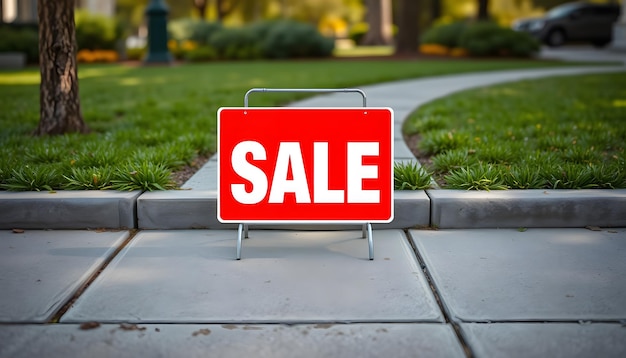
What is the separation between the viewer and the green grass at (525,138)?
531 centimetres

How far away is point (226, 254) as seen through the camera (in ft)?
14.4

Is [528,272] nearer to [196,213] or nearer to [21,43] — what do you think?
[196,213]

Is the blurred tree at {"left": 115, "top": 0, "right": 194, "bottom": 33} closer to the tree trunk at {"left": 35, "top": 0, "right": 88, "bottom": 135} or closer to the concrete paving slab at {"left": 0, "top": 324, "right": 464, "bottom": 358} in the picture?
the tree trunk at {"left": 35, "top": 0, "right": 88, "bottom": 135}

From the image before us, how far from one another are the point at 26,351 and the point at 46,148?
12.3 ft

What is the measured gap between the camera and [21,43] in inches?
830

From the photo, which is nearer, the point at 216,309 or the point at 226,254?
the point at 216,309

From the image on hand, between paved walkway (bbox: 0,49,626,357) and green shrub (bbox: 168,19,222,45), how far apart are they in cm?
2237

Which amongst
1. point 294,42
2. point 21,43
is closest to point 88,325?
point 21,43

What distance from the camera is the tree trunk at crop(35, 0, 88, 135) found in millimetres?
7367

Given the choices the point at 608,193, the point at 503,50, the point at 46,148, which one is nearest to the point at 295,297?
the point at 608,193

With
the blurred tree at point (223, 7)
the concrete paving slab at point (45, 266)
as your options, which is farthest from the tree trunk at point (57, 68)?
the blurred tree at point (223, 7)

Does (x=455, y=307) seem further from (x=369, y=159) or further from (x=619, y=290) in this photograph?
(x=369, y=159)

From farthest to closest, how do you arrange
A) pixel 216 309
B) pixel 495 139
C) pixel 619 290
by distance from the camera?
1. pixel 495 139
2. pixel 619 290
3. pixel 216 309

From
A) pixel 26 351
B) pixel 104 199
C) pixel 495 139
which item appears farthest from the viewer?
pixel 495 139
